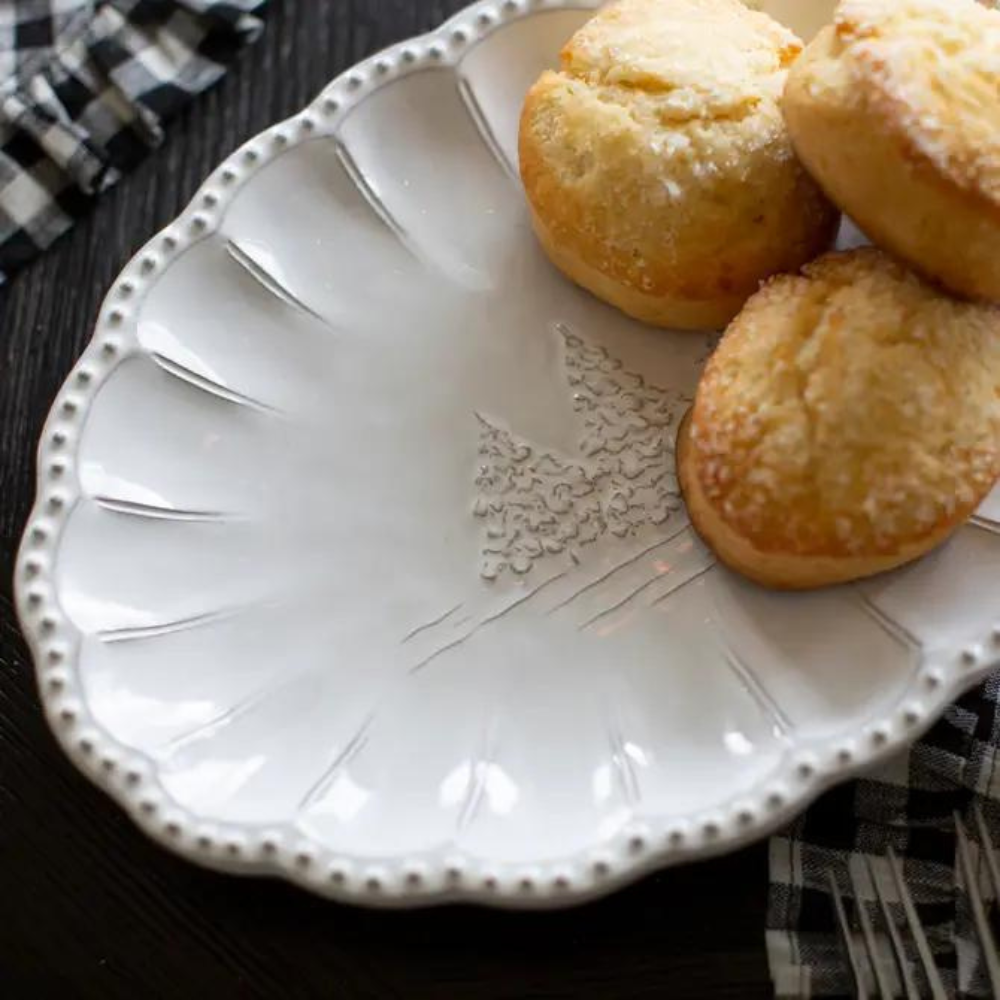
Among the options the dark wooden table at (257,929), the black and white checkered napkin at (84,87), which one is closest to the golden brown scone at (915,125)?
the dark wooden table at (257,929)

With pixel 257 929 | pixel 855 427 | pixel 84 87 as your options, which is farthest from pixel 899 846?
pixel 84 87

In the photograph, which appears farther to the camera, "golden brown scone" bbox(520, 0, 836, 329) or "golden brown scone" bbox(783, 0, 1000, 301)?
"golden brown scone" bbox(520, 0, 836, 329)

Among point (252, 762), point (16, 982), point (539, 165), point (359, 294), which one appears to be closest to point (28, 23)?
point (359, 294)

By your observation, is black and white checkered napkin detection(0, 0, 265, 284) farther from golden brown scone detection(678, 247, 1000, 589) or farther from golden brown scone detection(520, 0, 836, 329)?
golden brown scone detection(678, 247, 1000, 589)

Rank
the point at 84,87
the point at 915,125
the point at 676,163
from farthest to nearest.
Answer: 1. the point at 84,87
2. the point at 676,163
3. the point at 915,125

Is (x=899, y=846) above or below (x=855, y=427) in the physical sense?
below

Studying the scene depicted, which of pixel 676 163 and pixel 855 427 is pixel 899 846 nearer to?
pixel 855 427

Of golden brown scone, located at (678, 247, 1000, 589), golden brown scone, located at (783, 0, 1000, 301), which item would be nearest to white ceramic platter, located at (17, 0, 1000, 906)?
golden brown scone, located at (678, 247, 1000, 589)
